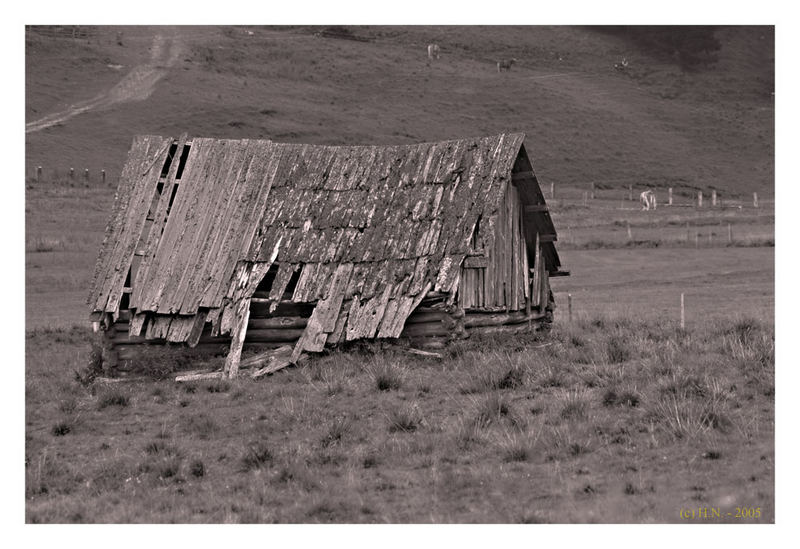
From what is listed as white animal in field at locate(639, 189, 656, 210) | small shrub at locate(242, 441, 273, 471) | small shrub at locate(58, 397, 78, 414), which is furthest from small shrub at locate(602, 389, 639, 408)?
white animal in field at locate(639, 189, 656, 210)

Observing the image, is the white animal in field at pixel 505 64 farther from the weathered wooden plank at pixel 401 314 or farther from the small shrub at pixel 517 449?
the small shrub at pixel 517 449

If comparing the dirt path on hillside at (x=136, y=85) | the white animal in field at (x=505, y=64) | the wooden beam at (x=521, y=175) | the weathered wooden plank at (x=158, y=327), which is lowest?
the weathered wooden plank at (x=158, y=327)

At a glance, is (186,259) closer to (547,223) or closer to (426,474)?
(547,223)

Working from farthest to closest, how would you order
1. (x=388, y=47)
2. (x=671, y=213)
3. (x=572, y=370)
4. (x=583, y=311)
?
(x=388, y=47)
(x=671, y=213)
(x=583, y=311)
(x=572, y=370)

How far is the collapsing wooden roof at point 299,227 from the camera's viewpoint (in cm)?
1912

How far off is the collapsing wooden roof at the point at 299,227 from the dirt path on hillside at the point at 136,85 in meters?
49.2

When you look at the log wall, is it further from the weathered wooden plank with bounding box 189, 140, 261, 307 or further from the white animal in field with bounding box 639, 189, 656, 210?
the white animal in field with bounding box 639, 189, 656, 210

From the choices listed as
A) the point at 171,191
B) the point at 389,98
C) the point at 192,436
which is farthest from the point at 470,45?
the point at 192,436

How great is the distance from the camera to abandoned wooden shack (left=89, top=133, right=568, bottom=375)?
19094 millimetres

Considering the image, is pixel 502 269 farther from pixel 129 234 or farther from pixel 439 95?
pixel 439 95

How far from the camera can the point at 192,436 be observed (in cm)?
1410

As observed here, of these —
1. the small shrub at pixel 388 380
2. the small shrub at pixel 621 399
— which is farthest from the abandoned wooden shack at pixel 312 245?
the small shrub at pixel 621 399

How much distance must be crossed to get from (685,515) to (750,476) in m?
1.45

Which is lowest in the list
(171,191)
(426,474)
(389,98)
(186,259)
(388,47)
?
(426,474)
